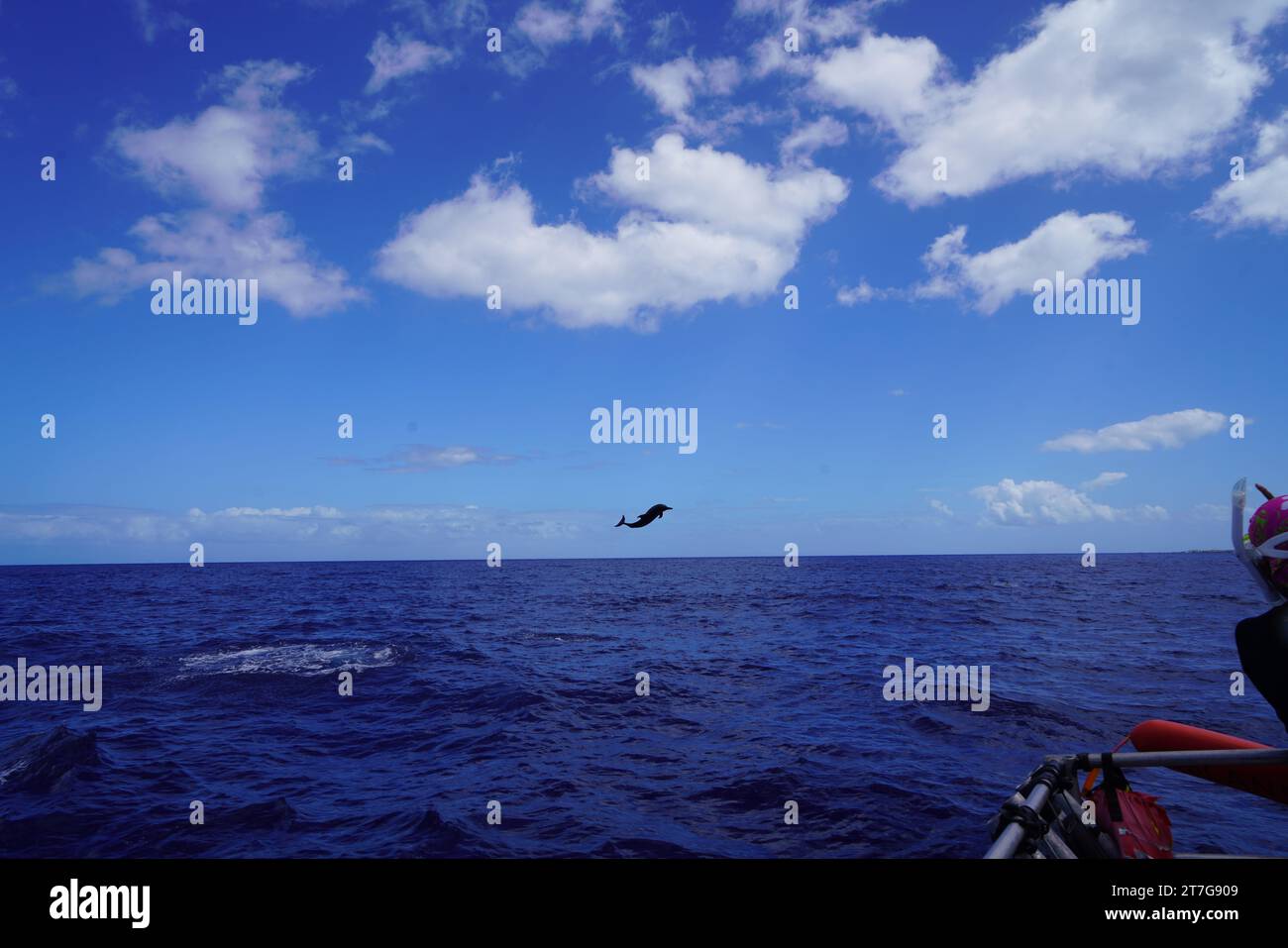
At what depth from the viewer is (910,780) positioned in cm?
1069

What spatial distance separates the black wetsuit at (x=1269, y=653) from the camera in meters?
3.56

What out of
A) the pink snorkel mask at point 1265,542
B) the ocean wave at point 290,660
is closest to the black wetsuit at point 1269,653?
the pink snorkel mask at point 1265,542

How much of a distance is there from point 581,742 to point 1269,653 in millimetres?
11790

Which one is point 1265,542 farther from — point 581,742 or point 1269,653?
point 581,742

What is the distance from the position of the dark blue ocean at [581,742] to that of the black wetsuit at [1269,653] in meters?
5.81

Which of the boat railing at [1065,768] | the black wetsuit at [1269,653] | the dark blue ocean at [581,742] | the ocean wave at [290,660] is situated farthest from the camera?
the ocean wave at [290,660]

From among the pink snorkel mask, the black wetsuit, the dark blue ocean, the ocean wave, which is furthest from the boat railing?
the ocean wave

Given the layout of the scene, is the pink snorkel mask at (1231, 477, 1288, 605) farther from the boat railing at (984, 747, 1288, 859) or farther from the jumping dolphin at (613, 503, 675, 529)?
the jumping dolphin at (613, 503, 675, 529)

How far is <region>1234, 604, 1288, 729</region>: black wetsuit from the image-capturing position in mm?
3557

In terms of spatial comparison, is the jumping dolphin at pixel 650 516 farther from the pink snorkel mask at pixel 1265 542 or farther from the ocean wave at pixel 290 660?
the ocean wave at pixel 290 660

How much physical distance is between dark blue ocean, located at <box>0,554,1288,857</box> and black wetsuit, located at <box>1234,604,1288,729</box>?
5.81 meters

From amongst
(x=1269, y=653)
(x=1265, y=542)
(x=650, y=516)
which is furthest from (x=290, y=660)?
(x=1265, y=542)
